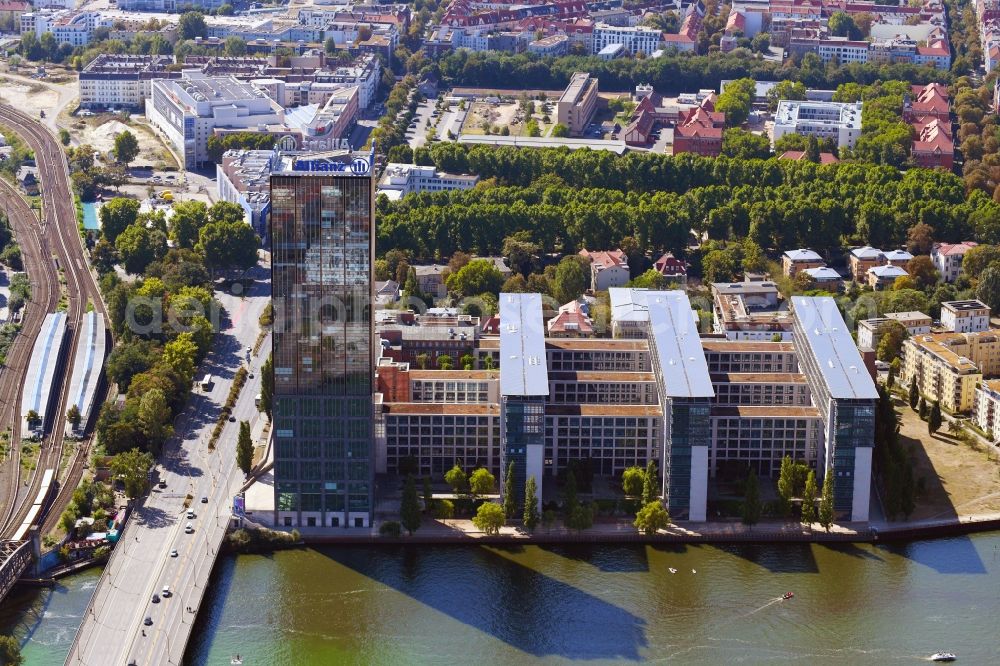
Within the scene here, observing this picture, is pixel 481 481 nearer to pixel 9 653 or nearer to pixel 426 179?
pixel 9 653

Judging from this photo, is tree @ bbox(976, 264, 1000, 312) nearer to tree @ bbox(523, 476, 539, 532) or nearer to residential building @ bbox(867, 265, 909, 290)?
residential building @ bbox(867, 265, 909, 290)

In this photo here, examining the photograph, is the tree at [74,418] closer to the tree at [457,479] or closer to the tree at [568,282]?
the tree at [457,479]

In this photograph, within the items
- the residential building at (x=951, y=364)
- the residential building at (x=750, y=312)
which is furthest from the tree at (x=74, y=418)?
the residential building at (x=951, y=364)

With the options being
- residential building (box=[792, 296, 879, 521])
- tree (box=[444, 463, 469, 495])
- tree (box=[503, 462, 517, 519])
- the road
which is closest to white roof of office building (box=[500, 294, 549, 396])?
tree (box=[503, 462, 517, 519])

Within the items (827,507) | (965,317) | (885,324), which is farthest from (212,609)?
(965,317)

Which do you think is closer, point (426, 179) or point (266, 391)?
point (266, 391)

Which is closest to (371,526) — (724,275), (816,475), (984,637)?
(816,475)
